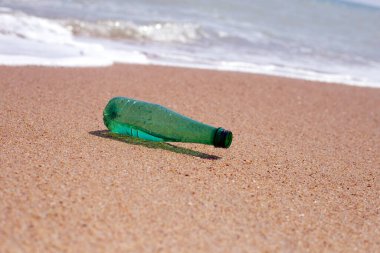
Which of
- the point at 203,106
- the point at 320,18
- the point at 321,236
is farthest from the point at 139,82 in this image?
the point at 320,18

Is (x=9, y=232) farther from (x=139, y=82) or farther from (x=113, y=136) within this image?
(x=139, y=82)

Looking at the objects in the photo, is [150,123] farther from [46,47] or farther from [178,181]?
[46,47]

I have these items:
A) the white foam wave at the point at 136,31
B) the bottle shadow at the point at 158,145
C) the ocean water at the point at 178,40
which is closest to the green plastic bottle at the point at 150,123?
the bottle shadow at the point at 158,145

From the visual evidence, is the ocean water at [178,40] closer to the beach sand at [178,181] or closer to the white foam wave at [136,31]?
the white foam wave at [136,31]

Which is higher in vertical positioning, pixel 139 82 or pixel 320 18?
pixel 320 18

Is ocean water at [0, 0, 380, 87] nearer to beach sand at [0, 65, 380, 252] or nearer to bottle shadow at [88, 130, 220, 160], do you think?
beach sand at [0, 65, 380, 252]

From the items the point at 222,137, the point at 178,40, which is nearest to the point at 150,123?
the point at 222,137

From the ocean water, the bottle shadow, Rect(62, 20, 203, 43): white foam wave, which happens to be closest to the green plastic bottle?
the bottle shadow
